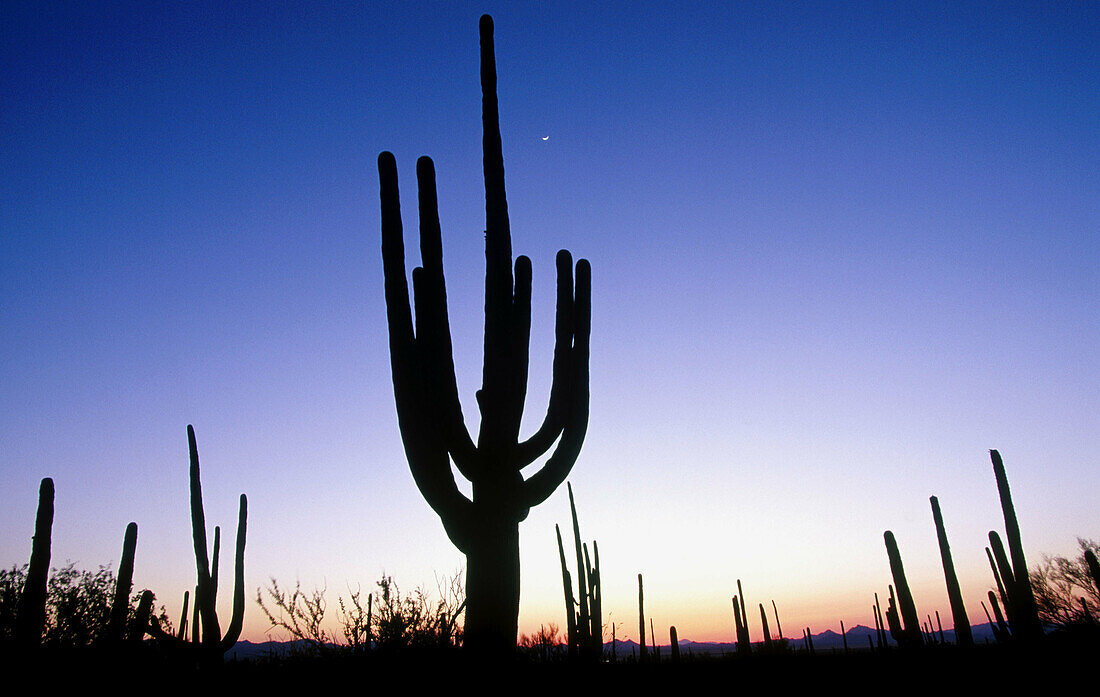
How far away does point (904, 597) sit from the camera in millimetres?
15109

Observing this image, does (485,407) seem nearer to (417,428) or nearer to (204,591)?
(417,428)

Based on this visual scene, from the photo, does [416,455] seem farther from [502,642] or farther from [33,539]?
[33,539]

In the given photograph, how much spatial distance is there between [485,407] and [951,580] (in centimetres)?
1494

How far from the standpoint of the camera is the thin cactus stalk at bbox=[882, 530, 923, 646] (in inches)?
562

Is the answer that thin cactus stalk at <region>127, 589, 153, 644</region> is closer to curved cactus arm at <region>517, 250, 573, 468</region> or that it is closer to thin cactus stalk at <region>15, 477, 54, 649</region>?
thin cactus stalk at <region>15, 477, 54, 649</region>

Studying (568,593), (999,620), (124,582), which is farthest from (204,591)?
(999,620)

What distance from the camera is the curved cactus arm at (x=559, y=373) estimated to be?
648 cm

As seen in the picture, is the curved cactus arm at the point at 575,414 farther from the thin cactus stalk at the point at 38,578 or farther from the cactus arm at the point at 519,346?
the thin cactus stalk at the point at 38,578

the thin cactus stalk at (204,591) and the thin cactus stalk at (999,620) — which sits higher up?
the thin cactus stalk at (204,591)

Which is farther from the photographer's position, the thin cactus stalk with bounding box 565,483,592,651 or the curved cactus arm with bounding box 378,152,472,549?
the thin cactus stalk with bounding box 565,483,592,651

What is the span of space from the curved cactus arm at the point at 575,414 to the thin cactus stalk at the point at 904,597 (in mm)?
10702

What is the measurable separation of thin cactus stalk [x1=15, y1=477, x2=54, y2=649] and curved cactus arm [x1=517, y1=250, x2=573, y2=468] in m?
7.66

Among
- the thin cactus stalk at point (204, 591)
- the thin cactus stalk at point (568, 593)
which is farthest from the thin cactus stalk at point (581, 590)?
the thin cactus stalk at point (204, 591)

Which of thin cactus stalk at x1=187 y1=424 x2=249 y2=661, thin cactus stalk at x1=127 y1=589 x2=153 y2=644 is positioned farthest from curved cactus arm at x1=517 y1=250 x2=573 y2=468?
thin cactus stalk at x1=187 y1=424 x2=249 y2=661
